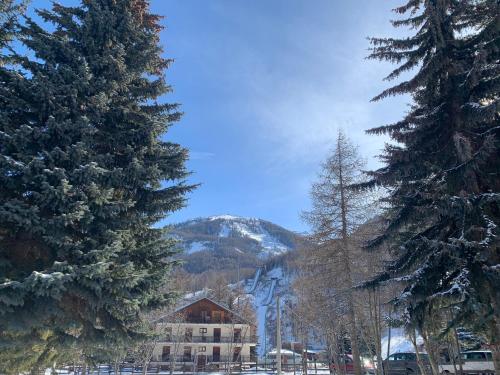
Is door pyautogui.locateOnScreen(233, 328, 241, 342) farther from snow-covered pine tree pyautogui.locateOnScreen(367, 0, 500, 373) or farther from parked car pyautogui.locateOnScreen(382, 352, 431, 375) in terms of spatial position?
snow-covered pine tree pyautogui.locateOnScreen(367, 0, 500, 373)

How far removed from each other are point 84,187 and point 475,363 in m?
26.8

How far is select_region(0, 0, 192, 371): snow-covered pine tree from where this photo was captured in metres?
8.55

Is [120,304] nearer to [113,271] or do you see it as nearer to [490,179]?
[113,271]

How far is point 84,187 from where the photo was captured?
9477 millimetres

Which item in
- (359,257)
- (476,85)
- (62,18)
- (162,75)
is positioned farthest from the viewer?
(359,257)

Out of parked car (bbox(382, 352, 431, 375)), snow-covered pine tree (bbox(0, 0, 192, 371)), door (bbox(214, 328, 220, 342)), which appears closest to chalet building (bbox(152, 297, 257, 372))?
door (bbox(214, 328, 220, 342))

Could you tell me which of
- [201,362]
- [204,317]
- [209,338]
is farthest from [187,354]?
[204,317]

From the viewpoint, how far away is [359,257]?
18.1 metres

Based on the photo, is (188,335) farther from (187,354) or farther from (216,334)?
(216,334)

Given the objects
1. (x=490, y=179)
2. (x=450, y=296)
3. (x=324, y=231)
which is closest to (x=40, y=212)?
(x=450, y=296)

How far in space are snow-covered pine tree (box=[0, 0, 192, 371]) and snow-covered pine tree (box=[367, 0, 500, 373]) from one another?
22.3 ft

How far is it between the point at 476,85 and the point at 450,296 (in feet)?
18.2

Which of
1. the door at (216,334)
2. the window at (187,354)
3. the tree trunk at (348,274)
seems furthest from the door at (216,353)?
the tree trunk at (348,274)

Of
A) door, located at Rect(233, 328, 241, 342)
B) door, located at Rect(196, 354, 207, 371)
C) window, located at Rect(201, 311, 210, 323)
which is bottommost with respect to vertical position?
door, located at Rect(196, 354, 207, 371)
